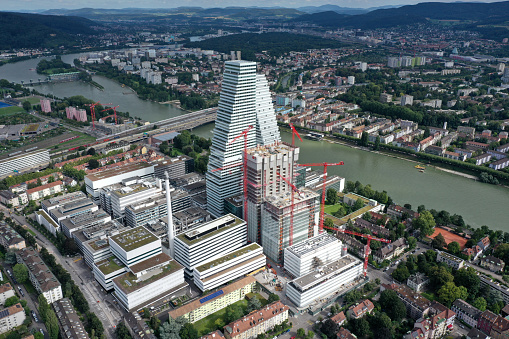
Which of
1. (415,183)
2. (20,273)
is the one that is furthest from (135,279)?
(415,183)

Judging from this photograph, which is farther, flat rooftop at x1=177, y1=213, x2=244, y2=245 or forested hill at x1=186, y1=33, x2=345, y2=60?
forested hill at x1=186, y1=33, x2=345, y2=60

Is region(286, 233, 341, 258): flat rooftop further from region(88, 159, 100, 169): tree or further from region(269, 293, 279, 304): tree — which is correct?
region(88, 159, 100, 169): tree

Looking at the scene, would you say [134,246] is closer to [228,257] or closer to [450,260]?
[228,257]

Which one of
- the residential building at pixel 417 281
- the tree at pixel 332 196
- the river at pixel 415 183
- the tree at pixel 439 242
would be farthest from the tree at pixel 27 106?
the residential building at pixel 417 281

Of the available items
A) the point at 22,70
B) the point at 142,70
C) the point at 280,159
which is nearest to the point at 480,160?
the point at 280,159

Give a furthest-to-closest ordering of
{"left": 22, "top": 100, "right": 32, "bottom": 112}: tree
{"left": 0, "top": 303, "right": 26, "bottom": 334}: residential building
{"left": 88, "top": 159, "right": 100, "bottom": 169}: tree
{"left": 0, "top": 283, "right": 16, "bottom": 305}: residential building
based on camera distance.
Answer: {"left": 22, "top": 100, "right": 32, "bottom": 112}: tree < {"left": 88, "top": 159, "right": 100, "bottom": 169}: tree < {"left": 0, "top": 283, "right": 16, "bottom": 305}: residential building < {"left": 0, "top": 303, "right": 26, "bottom": 334}: residential building

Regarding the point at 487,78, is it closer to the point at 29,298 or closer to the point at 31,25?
the point at 29,298

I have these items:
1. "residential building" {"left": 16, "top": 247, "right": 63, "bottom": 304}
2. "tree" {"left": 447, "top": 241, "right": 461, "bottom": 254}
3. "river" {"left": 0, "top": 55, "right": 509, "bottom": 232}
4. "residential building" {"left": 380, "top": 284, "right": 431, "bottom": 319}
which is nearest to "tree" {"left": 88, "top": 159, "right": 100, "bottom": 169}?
"residential building" {"left": 16, "top": 247, "right": 63, "bottom": 304}
